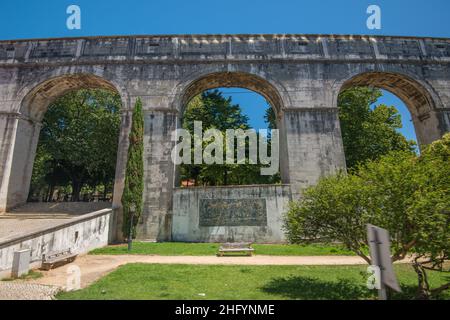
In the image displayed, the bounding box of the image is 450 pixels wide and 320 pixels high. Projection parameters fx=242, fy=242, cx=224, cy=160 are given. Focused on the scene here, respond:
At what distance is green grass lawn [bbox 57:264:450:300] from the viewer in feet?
17.0

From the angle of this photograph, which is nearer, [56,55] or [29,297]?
[29,297]

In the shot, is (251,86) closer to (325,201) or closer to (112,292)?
(325,201)

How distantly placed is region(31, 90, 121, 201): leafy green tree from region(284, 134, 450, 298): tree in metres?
21.4

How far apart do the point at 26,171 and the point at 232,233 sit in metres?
14.0

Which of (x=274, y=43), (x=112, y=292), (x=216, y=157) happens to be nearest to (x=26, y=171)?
(x=216, y=157)

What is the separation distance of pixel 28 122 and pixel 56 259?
12504 mm

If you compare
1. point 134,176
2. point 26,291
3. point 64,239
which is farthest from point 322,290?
point 134,176

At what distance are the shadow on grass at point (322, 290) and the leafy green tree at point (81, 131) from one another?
21297 mm

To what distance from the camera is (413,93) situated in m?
16.6

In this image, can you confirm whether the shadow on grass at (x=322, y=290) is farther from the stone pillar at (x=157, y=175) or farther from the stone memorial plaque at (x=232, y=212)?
the stone pillar at (x=157, y=175)

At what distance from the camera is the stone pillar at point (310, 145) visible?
14.2 m

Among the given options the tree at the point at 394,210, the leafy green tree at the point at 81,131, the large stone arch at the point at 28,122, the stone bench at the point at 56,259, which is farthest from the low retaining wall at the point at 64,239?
the leafy green tree at the point at 81,131

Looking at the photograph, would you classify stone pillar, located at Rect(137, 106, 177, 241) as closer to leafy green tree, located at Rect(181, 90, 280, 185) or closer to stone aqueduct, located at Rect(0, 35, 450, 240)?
stone aqueduct, located at Rect(0, 35, 450, 240)

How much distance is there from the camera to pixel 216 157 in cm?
2141
